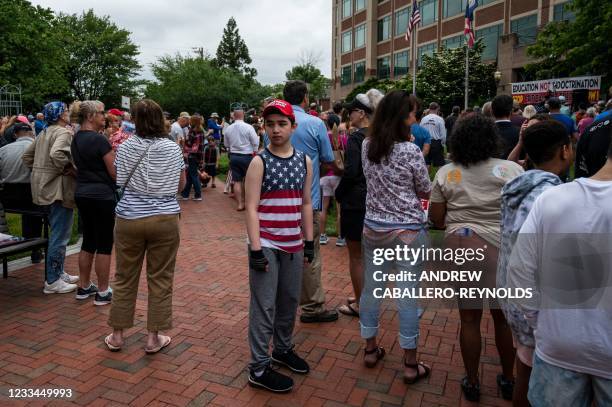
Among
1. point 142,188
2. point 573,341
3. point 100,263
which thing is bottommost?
point 100,263

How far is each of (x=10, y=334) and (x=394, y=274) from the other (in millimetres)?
3399

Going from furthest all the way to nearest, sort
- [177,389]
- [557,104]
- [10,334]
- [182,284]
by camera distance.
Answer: [557,104] → [182,284] → [10,334] → [177,389]

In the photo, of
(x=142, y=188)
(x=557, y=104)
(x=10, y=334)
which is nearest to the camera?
(x=142, y=188)

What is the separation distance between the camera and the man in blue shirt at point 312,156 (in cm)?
435

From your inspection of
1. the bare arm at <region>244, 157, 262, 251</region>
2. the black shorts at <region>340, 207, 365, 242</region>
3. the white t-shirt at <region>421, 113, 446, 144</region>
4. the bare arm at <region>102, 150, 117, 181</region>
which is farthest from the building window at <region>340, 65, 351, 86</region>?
the bare arm at <region>244, 157, 262, 251</region>

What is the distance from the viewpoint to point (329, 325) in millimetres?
4516

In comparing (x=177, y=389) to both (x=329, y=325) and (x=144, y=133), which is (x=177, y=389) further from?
(x=144, y=133)

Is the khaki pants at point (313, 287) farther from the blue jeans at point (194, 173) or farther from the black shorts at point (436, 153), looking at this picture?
the black shorts at point (436, 153)

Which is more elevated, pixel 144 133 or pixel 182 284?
pixel 144 133

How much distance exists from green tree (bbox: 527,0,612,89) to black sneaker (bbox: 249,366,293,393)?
20.7m

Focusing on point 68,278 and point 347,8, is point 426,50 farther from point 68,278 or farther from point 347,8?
point 68,278

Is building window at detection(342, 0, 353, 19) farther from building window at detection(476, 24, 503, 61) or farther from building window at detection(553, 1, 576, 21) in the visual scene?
building window at detection(553, 1, 576, 21)

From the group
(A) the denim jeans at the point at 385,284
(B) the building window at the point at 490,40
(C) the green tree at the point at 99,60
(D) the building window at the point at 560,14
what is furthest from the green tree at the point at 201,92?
(A) the denim jeans at the point at 385,284

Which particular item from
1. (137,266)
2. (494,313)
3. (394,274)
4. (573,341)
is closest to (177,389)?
(137,266)
